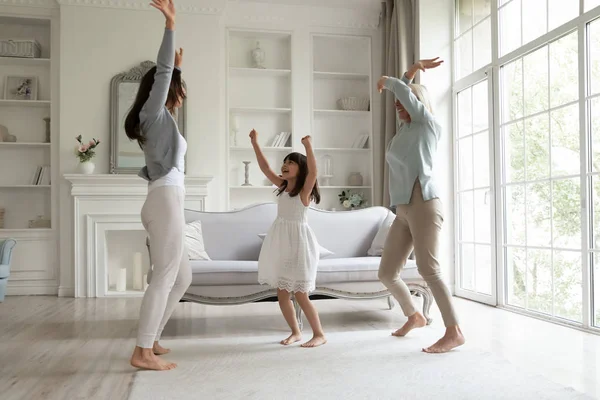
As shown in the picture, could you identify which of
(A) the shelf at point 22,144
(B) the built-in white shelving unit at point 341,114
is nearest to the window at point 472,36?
(B) the built-in white shelving unit at point 341,114

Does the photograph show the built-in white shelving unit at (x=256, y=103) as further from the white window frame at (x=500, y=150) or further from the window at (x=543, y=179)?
the window at (x=543, y=179)

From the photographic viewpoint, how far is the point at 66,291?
213 inches

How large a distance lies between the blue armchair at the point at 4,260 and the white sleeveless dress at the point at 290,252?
3.08 metres

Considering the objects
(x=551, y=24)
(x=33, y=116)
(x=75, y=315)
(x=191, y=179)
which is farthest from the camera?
(x=33, y=116)

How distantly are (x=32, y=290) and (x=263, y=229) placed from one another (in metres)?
2.71

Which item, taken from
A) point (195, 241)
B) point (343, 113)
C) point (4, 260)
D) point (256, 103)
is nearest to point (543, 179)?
point (195, 241)

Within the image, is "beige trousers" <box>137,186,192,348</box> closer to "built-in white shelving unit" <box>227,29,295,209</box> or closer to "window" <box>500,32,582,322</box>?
"window" <box>500,32,582,322</box>

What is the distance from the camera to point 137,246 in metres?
5.62

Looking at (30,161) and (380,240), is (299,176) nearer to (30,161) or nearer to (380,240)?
(380,240)

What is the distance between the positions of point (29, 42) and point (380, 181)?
3782 mm

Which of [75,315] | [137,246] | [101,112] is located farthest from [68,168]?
[75,315]

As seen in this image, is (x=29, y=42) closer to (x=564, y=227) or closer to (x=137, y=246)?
(x=137, y=246)

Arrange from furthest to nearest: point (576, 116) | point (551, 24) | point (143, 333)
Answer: point (551, 24), point (576, 116), point (143, 333)

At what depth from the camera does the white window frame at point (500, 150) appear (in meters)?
3.39
